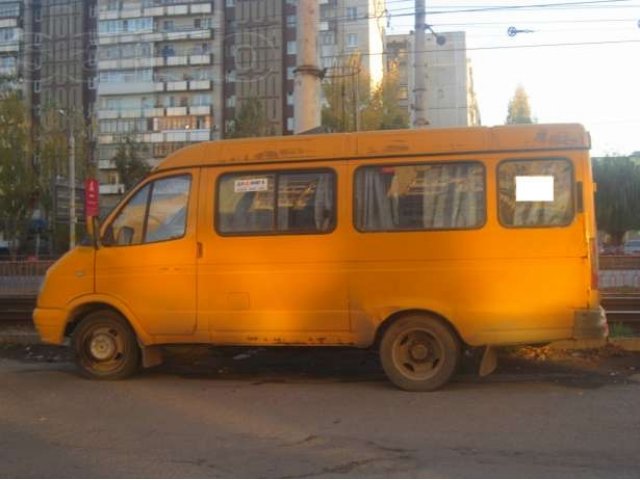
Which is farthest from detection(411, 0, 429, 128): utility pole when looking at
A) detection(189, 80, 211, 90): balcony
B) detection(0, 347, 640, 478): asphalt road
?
detection(189, 80, 211, 90): balcony

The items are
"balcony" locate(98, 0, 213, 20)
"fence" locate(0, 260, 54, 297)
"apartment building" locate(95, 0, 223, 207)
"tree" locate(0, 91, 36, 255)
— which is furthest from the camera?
"apartment building" locate(95, 0, 223, 207)

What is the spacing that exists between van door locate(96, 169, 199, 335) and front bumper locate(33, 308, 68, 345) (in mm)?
577

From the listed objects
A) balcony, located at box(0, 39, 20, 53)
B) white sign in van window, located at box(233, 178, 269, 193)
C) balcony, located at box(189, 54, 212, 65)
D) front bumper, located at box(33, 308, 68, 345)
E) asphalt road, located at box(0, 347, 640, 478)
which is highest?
balcony, located at box(0, 39, 20, 53)

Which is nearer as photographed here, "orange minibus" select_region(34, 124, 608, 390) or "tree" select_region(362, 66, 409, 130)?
"orange minibus" select_region(34, 124, 608, 390)

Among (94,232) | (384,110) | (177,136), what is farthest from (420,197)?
(177,136)

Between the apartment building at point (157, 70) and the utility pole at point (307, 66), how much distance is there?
59516 mm

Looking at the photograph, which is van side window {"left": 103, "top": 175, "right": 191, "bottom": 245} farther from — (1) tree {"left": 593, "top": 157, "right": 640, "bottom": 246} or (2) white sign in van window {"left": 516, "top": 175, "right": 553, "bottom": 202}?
(1) tree {"left": 593, "top": 157, "right": 640, "bottom": 246}

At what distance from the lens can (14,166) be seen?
39094 millimetres

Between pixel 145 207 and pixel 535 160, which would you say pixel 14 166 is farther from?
pixel 535 160

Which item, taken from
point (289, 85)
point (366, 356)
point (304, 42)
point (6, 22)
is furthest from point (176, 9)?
point (366, 356)

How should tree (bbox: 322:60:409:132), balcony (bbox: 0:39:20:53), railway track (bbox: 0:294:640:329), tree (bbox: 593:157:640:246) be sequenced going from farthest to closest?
1. balcony (bbox: 0:39:20:53)
2. tree (bbox: 593:157:640:246)
3. tree (bbox: 322:60:409:132)
4. railway track (bbox: 0:294:640:329)

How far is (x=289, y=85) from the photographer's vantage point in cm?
7000

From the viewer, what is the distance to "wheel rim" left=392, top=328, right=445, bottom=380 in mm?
7688

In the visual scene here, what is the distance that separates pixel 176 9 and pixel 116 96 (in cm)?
1023
